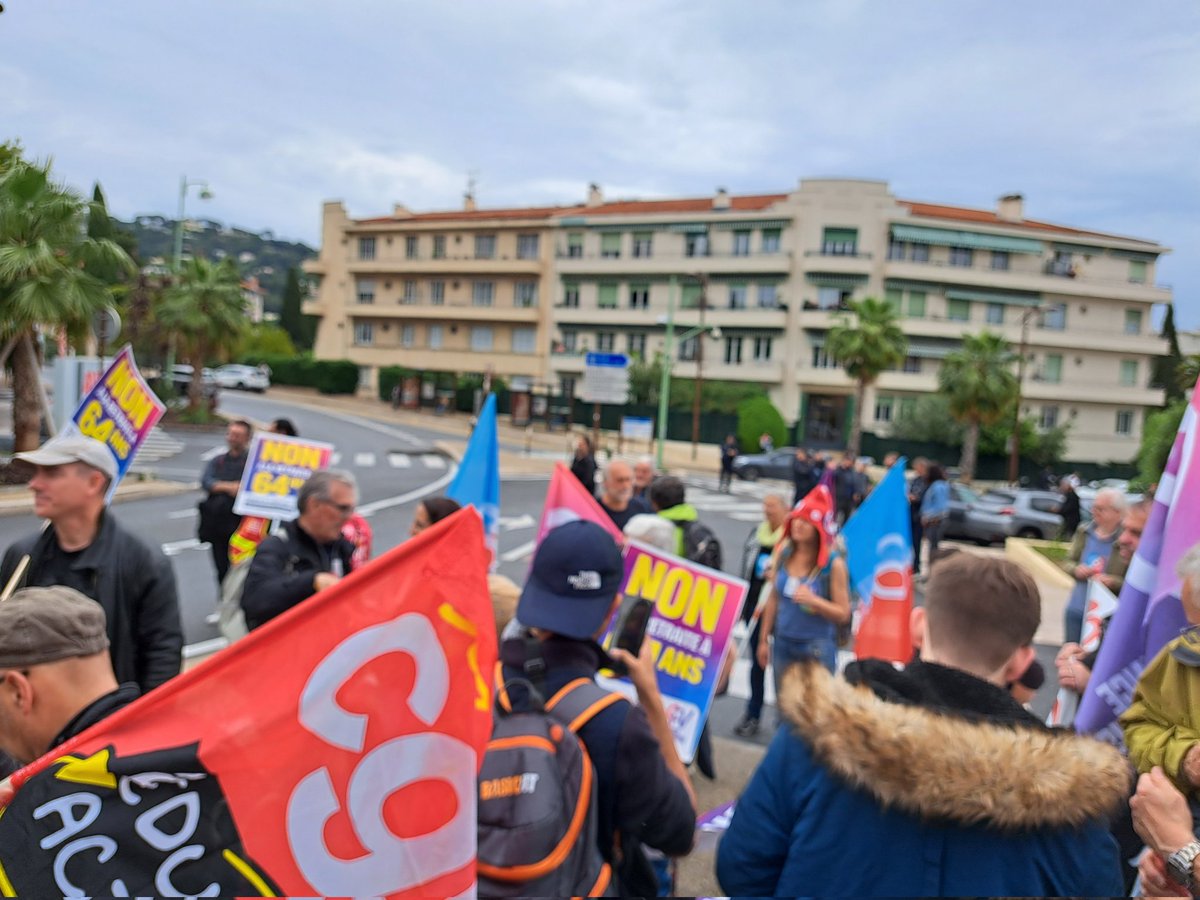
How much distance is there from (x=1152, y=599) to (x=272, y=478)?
592 centimetres

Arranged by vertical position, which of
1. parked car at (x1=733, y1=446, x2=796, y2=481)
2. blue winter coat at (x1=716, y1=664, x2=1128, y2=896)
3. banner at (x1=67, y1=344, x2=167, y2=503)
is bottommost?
parked car at (x1=733, y1=446, x2=796, y2=481)

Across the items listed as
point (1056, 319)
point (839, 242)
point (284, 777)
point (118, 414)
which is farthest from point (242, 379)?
point (284, 777)

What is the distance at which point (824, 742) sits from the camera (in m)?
1.67

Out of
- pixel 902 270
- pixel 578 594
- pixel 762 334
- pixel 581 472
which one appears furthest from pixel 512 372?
pixel 578 594

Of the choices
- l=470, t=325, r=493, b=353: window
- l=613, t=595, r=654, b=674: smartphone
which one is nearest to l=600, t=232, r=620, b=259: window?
l=470, t=325, r=493, b=353: window

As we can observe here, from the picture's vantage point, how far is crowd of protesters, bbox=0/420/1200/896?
5.24 feet

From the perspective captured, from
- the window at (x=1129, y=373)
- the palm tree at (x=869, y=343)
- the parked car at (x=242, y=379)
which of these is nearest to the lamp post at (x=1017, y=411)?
the palm tree at (x=869, y=343)

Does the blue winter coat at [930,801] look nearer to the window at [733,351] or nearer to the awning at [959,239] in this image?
→ the window at [733,351]

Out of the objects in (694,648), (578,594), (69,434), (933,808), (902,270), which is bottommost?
(694,648)

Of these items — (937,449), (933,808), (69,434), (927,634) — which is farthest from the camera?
(937,449)

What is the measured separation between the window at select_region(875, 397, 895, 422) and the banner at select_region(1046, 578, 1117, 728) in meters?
51.2

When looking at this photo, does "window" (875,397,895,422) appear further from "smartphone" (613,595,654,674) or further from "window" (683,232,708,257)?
"smartphone" (613,595,654,674)

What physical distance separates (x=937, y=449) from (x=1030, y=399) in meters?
9.88

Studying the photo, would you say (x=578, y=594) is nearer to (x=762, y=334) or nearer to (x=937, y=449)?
(x=937, y=449)
